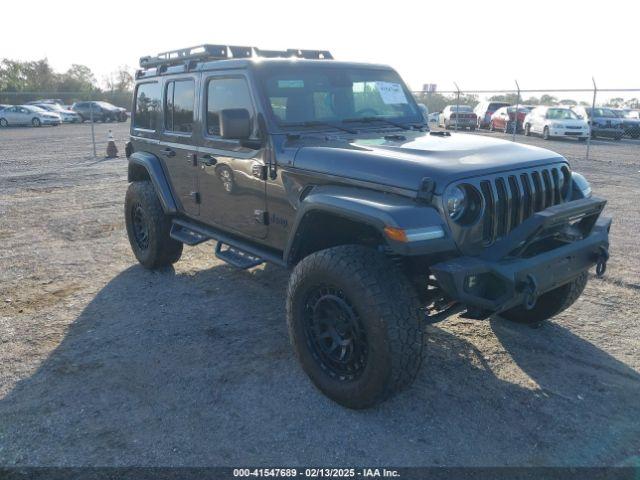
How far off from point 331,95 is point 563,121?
20201 mm

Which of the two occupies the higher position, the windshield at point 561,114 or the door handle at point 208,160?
the windshield at point 561,114

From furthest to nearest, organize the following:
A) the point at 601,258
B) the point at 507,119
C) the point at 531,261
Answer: the point at 507,119 → the point at 601,258 → the point at 531,261

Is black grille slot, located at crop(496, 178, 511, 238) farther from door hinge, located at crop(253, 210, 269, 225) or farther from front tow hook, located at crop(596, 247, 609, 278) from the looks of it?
door hinge, located at crop(253, 210, 269, 225)

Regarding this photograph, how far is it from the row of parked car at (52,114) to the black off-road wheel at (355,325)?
29.9 metres

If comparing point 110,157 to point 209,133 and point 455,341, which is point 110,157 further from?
point 455,341

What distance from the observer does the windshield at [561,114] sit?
21984 mm

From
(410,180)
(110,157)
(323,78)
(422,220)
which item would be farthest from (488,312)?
(110,157)

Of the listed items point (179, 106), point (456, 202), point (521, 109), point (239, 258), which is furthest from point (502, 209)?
point (521, 109)

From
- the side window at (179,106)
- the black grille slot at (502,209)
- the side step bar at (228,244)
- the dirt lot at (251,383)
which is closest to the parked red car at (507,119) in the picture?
the dirt lot at (251,383)

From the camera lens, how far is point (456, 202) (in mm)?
3043

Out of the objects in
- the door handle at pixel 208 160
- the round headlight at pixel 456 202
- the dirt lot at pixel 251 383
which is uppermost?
the door handle at pixel 208 160

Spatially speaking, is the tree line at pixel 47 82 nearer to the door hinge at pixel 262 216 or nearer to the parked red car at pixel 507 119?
the parked red car at pixel 507 119

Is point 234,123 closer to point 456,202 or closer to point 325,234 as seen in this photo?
point 325,234

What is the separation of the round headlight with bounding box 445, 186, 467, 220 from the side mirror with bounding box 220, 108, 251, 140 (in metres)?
1.51
